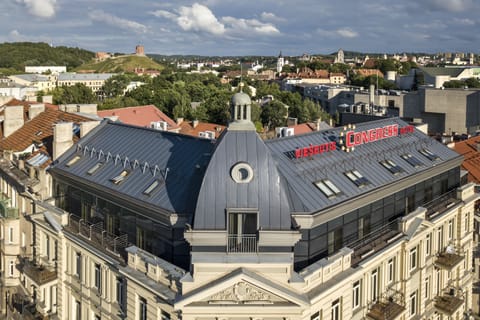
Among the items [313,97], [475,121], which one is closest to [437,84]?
[313,97]

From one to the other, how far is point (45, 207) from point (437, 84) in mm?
130075

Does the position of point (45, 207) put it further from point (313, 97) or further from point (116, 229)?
point (313, 97)

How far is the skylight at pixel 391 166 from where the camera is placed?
112ft

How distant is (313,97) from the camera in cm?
16325

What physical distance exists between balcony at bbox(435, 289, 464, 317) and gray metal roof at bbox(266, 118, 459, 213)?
31.8 ft

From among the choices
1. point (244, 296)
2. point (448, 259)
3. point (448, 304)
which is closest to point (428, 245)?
point (448, 259)

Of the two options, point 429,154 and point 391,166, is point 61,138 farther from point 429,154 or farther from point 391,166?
point 429,154

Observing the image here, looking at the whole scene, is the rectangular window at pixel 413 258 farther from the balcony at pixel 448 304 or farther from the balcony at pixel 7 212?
the balcony at pixel 7 212

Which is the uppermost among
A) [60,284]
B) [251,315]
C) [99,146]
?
[99,146]

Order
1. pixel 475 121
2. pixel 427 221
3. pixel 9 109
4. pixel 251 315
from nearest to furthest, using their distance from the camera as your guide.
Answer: pixel 251 315
pixel 427 221
pixel 9 109
pixel 475 121

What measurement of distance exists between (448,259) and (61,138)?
28935 mm

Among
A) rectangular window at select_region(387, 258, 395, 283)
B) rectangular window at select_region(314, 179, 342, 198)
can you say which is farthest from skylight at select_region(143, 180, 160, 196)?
rectangular window at select_region(387, 258, 395, 283)

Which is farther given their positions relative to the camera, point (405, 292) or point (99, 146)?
point (99, 146)

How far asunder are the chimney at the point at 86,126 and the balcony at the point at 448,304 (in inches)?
1108
